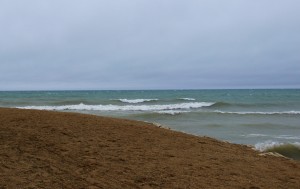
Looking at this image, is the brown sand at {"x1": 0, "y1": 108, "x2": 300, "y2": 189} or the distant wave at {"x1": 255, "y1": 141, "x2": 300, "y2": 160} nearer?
the brown sand at {"x1": 0, "y1": 108, "x2": 300, "y2": 189}

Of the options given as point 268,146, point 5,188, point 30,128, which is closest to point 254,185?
point 5,188

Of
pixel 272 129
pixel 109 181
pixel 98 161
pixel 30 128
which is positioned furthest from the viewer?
pixel 272 129

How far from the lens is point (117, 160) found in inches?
192

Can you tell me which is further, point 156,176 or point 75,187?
point 156,176

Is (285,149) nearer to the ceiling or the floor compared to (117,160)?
nearer to the floor

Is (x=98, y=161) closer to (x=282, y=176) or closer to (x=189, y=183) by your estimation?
(x=189, y=183)

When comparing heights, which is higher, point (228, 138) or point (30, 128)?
point (30, 128)

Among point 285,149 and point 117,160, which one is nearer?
point 117,160

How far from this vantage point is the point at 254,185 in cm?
441

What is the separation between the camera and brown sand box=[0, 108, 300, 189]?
13.9 feet

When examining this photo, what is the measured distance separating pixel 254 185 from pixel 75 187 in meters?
2.15

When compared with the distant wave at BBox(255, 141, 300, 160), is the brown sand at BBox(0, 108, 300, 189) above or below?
above

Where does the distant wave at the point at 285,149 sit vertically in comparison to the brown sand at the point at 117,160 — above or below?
below

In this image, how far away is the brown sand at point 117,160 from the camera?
4.25m
